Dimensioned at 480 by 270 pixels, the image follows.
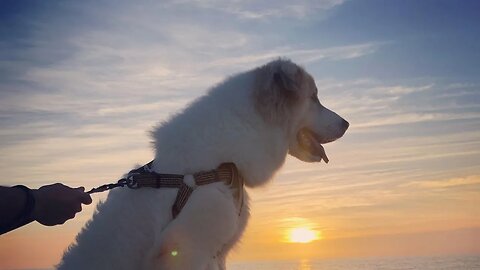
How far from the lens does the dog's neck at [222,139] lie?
4.62 m

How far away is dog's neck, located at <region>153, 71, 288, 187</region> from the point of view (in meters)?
4.62

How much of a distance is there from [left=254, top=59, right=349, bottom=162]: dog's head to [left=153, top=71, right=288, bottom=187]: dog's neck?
0.14m

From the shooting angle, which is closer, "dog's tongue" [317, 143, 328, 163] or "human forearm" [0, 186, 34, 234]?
"human forearm" [0, 186, 34, 234]

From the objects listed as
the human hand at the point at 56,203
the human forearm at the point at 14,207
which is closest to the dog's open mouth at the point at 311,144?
the human hand at the point at 56,203

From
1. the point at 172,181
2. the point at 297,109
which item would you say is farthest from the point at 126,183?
the point at 297,109

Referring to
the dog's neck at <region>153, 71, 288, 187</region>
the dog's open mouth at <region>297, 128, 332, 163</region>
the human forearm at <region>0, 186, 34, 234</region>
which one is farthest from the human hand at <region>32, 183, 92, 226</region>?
the dog's open mouth at <region>297, 128, 332, 163</region>

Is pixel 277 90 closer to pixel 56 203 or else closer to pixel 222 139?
pixel 222 139

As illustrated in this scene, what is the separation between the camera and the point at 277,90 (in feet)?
17.1

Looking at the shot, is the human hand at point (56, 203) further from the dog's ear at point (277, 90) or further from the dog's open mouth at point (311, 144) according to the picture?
the dog's open mouth at point (311, 144)

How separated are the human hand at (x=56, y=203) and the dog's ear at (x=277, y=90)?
2045 millimetres

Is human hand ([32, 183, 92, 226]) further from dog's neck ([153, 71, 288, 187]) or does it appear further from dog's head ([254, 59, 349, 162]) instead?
dog's head ([254, 59, 349, 162])

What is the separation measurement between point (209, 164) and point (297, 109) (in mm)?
1311

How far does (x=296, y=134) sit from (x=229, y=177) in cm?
123

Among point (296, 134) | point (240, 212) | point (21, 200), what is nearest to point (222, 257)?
point (240, 212)
